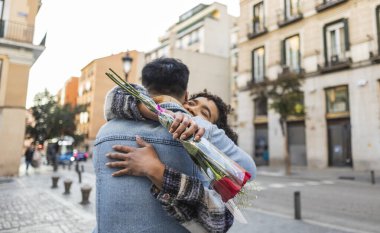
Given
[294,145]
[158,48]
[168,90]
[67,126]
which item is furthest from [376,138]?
[158,48]

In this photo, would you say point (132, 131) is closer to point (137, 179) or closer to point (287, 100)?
point (137, 179)

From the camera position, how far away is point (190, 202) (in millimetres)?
1280

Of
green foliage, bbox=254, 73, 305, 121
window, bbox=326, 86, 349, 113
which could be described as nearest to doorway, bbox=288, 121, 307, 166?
window, bbox=326, 86, 349, 113

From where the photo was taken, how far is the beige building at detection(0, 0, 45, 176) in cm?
1395

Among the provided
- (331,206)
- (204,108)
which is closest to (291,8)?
(331,206)

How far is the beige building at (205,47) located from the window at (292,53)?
1515 centimetres

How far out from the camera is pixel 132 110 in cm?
135

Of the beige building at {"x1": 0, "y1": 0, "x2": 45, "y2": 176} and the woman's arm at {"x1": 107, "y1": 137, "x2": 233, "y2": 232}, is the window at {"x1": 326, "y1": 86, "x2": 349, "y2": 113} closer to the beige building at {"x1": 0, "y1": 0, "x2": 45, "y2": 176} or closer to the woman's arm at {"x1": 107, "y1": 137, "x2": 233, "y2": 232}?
the beige building at {"x1": 0, "y1": 0, "x2": 45, "y2": 176}

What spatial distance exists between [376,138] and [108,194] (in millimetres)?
18417

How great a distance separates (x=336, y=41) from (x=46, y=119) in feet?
77.8

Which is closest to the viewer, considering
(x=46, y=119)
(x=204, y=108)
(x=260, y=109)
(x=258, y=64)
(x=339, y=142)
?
(x=204, y=108)

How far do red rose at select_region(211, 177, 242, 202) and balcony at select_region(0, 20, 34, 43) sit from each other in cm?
1640

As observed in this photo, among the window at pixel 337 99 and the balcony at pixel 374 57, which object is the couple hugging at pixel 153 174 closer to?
the balcony at pixel 374 57

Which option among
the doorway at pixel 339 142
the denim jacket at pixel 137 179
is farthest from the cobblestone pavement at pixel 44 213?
the doorway at pixel 339 142
